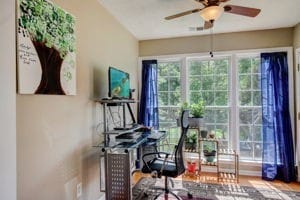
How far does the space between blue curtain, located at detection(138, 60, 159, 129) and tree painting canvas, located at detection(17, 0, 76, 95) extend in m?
2.05

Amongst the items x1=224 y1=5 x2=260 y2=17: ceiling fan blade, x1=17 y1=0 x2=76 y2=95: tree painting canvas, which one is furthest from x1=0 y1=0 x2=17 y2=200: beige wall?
x1=224 y1=5 x2=260 y2=17: ceiling fan blade

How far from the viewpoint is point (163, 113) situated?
4207mm

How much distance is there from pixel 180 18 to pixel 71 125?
2.09 meters

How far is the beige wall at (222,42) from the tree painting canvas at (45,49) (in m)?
2.23

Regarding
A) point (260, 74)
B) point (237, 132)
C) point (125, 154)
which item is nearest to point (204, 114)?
point (237, 132)

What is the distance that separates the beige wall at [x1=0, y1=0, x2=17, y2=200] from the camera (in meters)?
1.18

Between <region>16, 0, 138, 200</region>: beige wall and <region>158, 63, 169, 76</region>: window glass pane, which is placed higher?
<region>158, 63, 169, 76</region>: window glass pane

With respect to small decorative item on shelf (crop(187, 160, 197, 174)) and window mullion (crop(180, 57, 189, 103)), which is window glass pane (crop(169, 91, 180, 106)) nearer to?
window mullion (crop(180, 57, 189, 103))

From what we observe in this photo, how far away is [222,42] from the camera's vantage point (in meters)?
3.86

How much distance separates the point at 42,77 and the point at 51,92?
0.15 meters

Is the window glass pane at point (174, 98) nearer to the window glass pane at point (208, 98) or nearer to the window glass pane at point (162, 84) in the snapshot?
the window glass pane at point (162, 84)

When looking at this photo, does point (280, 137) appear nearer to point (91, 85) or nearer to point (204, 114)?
point (204, 114)

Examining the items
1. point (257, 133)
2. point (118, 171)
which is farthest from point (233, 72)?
point (118, 171)

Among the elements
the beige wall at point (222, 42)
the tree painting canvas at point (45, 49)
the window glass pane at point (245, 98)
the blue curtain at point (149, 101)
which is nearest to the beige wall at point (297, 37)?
the beige wall at point (222, 42)
